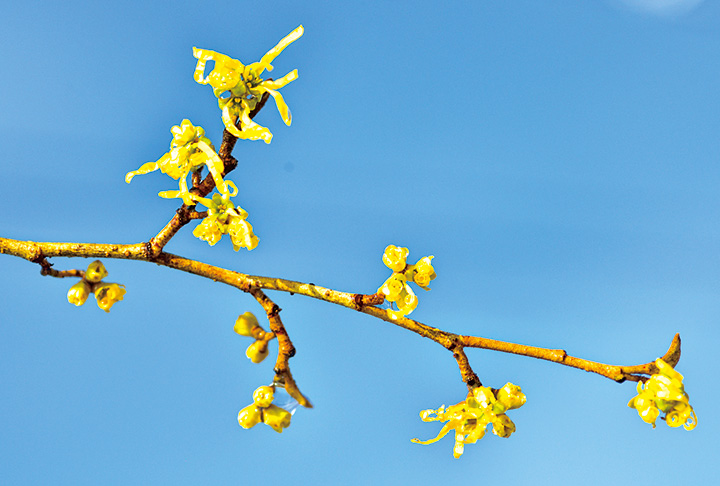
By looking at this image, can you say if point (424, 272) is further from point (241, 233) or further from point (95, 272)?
point (95, 272)

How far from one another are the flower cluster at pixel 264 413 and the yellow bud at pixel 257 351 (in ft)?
0.24

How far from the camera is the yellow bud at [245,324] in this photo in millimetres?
1218

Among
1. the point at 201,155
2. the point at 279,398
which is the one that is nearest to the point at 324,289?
the point at 279,398

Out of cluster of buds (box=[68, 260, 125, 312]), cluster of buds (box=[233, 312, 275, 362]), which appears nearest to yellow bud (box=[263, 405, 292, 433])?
cluster of buds (box=[233, 312, 275, 362])

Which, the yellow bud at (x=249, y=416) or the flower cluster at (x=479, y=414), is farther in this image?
the flower cluster at (x=479, y=414)

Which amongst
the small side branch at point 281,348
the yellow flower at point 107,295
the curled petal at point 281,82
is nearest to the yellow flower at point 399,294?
the small side branch at point 281,348

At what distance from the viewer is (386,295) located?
1304 millimetres

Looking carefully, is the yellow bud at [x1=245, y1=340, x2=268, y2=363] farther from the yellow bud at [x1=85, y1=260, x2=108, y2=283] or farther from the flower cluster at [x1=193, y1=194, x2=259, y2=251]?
the yellow bud at [x1=85, y1=260, x2=108, y2=283]

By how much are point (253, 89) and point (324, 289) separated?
47 cm

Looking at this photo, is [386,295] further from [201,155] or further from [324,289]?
[201,155]

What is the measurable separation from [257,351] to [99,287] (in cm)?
42

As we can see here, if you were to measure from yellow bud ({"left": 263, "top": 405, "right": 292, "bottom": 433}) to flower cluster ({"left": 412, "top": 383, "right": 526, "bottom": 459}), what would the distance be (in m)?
0.41

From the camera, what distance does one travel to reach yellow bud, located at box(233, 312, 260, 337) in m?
1.22

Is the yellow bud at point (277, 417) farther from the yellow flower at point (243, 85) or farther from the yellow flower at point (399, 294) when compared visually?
the yellow flower at point (243, 85)
